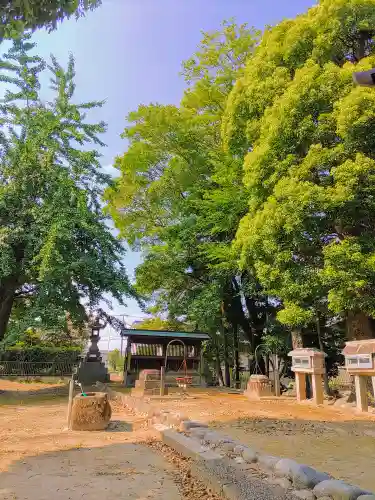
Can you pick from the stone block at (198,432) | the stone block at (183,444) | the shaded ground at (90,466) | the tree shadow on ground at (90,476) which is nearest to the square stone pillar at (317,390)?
the shaded ground at (90,466)

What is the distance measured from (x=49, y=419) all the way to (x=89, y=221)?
30.9 ft

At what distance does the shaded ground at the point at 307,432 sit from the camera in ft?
15.2

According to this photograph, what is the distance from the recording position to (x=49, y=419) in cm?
909

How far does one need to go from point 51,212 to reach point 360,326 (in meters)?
12.3

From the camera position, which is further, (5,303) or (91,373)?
(91,373)

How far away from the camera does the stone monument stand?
59.3 feet

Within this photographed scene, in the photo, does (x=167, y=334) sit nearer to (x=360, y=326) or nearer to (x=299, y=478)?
(x=360, y=326)

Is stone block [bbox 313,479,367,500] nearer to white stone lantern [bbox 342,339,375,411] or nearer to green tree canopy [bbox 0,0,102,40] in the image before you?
green tree canopy [bbox 0,0,102,40]

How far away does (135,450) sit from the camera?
594cm

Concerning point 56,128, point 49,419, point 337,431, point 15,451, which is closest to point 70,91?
point 56,128

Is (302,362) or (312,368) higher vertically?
(302,362)

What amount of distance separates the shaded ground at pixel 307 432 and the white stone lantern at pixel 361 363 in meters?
0.51

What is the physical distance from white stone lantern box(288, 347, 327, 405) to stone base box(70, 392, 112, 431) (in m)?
6.47

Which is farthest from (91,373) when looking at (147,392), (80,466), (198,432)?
(80,466)
